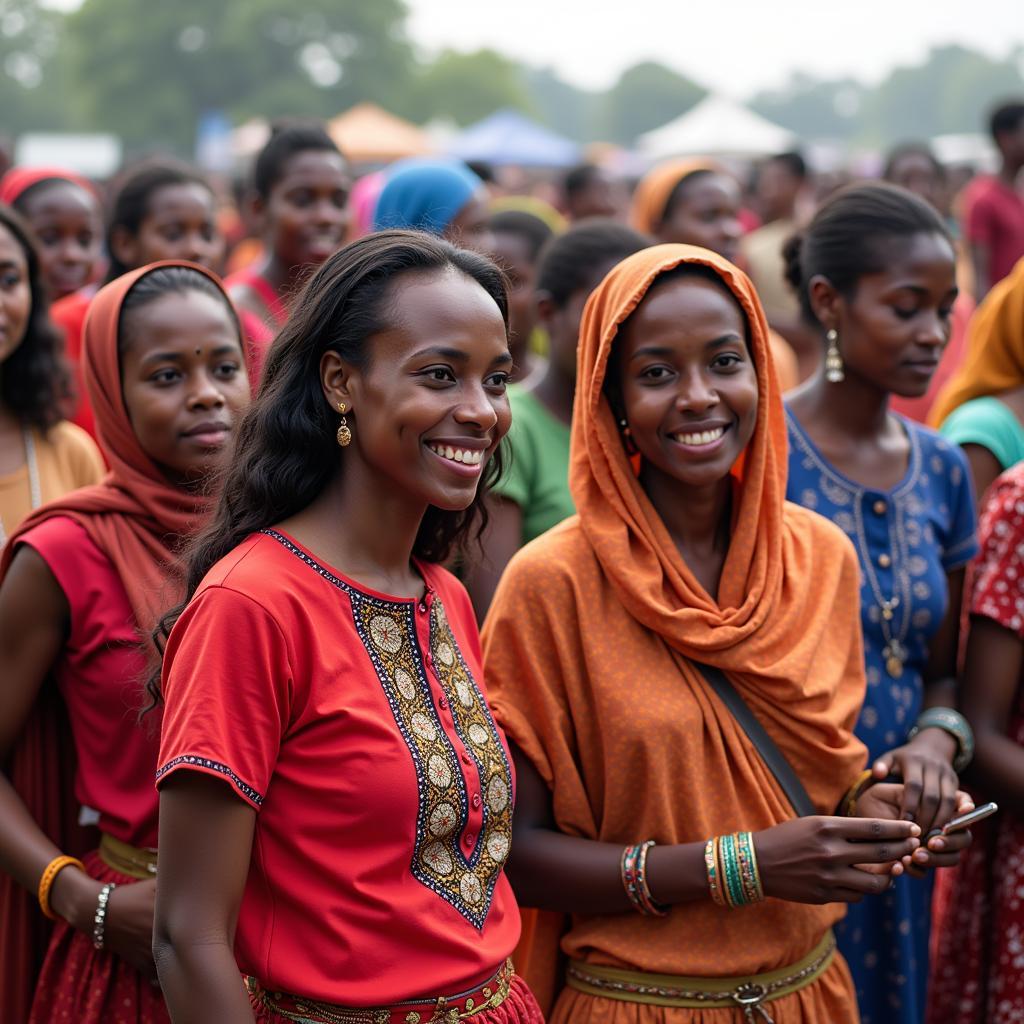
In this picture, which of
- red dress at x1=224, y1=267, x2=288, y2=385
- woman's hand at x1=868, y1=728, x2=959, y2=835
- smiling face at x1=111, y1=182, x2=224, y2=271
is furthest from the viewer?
smiling face at x1=111, y1=182, x2=224, y2=271

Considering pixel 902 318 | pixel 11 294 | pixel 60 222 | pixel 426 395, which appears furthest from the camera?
pixel 60 222

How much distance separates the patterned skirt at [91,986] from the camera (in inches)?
106

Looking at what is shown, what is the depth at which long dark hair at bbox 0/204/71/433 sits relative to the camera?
3797 mm

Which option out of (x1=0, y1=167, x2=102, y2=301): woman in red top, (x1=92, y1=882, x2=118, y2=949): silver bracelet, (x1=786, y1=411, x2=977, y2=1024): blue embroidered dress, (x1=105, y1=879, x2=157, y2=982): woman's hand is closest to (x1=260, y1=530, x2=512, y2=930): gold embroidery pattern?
(x1=105, y1=879, x2=157, y2=982): woman's hand

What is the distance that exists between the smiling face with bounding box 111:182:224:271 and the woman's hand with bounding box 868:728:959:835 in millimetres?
3439

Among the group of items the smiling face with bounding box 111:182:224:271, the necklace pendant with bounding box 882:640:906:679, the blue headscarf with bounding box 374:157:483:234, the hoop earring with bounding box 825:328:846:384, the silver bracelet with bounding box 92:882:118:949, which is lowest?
the silver bracelet with bounding box 92:882:118:949

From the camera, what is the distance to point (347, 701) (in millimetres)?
2107

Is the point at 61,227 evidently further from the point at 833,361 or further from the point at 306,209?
the point at 833,361

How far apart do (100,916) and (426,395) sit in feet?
4.04

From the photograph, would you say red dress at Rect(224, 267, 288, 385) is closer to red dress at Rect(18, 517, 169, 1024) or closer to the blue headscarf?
the blue headscarf

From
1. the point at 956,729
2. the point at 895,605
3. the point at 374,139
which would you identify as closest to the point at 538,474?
the point at 895,605

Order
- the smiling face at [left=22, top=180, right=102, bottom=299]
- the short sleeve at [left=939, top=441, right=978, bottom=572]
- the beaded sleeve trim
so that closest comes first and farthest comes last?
the beaded sleeve trim → the short sleeve at [left=939, top=441, right=978, bottom=572] → the smiling face at [left=22, top=180, right=102, bottom=299]

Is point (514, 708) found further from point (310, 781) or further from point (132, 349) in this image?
point (132, 349)

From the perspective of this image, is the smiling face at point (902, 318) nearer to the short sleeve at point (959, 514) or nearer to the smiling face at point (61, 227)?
the short sleeve at point (959, 514)
